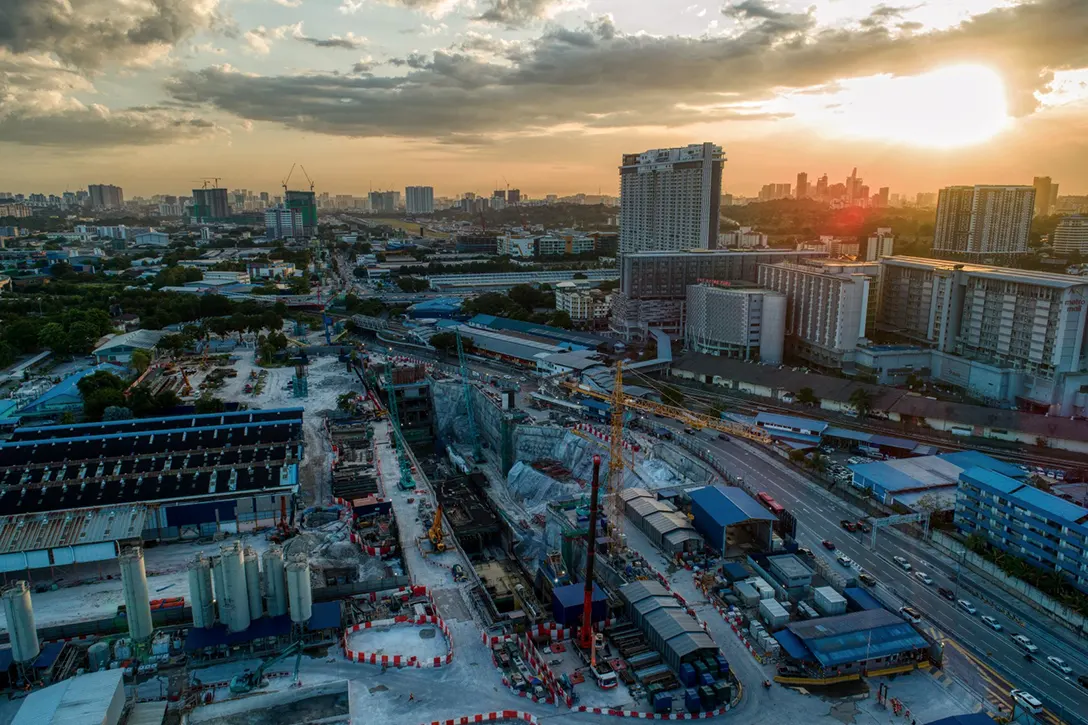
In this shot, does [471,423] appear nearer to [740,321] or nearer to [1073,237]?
[740,321]

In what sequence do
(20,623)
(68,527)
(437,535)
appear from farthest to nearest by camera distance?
(437,535) < (68,527) < (20,623)

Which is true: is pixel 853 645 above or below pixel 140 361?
below

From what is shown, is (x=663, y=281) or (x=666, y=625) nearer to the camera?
(x=666, y=625)

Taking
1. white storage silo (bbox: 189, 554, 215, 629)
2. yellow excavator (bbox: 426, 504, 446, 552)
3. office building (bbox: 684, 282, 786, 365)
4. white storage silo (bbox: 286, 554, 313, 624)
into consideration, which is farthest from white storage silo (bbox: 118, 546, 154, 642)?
office building (bbox: 684, 282, 786, 365)

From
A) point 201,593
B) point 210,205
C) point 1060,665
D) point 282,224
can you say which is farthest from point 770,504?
point 210,205

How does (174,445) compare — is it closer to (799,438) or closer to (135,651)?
(135,651)

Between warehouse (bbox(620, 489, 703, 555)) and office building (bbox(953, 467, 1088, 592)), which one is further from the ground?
office building (bbox(953, 467, 1088, 592))

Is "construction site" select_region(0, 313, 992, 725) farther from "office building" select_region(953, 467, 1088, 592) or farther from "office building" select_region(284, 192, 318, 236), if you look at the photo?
"office building" select_region(284, 192, 318, 236)

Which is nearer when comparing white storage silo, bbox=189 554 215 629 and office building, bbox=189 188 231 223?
white storage silo, bbox=189 554 215 629
